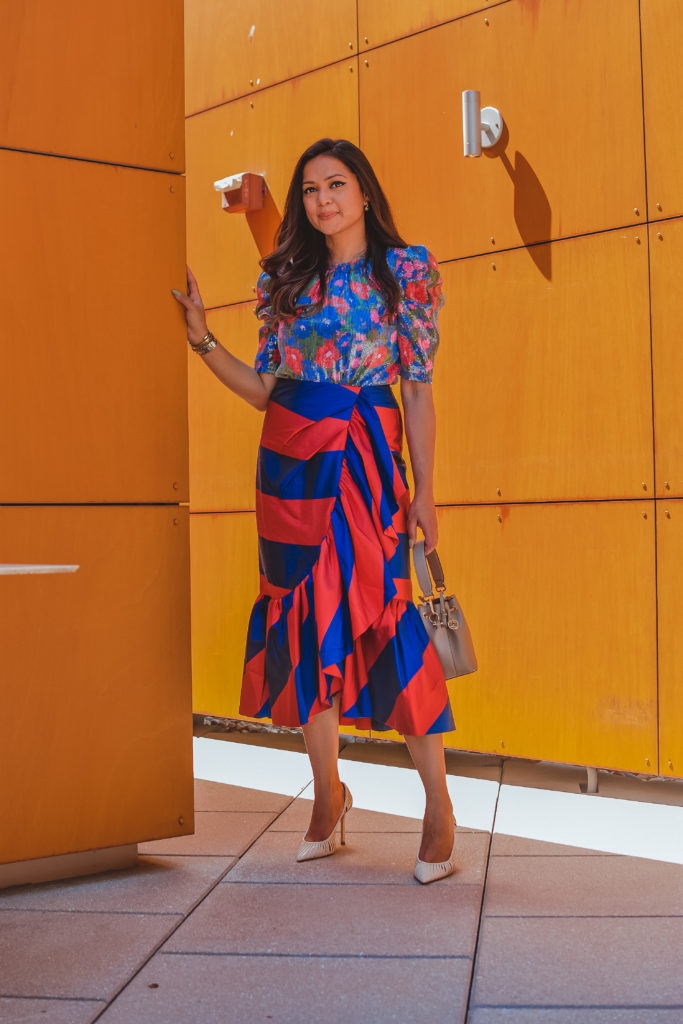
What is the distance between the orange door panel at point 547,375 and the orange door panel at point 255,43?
115cm

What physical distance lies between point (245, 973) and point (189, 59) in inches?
159

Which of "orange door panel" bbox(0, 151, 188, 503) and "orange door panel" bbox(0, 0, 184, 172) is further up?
"orange door panel" bbox(0, 0, 184, 172)

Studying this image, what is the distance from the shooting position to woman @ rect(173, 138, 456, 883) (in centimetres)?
288

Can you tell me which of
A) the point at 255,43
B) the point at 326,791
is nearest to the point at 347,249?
the point at 326,791

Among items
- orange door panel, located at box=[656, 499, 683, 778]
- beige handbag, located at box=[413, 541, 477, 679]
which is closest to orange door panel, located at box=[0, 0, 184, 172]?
beige handbag, located at box=[413, 541, 477, 679]

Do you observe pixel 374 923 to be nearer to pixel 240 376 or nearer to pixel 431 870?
pixel 431 870

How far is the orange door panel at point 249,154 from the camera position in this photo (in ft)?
14.6

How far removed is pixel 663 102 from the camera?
348 centimetres

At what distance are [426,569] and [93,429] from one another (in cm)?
92

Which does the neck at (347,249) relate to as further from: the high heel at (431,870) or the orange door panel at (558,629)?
the high heel at (431,870)

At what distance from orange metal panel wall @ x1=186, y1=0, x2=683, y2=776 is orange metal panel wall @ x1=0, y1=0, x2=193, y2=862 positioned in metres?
1.36

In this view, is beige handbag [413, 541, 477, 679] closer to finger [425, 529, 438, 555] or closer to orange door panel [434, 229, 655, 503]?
finger [425, 529, 438, 555]

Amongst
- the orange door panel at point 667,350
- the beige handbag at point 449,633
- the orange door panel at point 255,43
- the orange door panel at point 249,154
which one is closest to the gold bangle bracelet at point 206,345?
the beige handbag at point 449,633

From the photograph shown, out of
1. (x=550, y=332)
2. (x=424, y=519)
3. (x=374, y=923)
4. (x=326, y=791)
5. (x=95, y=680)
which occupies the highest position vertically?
(x=550, y=332)
